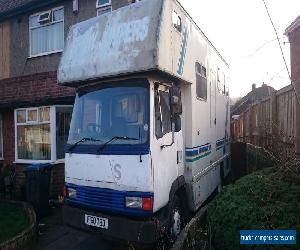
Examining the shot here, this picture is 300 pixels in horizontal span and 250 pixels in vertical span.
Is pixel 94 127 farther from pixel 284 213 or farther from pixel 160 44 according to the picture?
pixel 284 213

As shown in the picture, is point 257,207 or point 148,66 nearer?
point 257,207

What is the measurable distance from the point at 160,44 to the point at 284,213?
287 cm

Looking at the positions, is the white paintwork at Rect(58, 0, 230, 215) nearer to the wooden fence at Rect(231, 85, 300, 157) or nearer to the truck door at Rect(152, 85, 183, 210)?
the truck door at Rect(152, 85, 183, 210)

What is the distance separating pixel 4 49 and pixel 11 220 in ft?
27.2

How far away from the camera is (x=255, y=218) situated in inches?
170

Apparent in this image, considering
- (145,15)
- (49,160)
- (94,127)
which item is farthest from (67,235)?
(145,15)

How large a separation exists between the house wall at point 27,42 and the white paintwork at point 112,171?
6.86 metres

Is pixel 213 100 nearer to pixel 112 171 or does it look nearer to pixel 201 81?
pixel 201 81

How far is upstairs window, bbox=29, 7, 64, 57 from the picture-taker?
37.4ft

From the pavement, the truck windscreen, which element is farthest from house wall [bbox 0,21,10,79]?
the truck windscreen

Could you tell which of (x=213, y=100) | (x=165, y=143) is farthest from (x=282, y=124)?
(x=165, y=143)

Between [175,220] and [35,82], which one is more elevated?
[35,82]

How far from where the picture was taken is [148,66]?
4.66m

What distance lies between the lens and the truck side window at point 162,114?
195 inches
